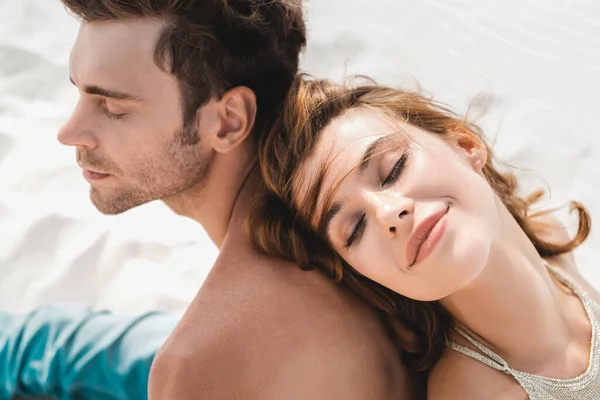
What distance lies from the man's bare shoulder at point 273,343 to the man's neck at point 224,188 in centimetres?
20

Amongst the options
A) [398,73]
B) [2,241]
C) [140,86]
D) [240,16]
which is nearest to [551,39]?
[398,73]

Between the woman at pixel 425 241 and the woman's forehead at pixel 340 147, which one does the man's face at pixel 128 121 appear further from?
the woman's forehead at pixel 340 147

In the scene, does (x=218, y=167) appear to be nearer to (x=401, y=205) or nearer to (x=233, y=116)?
(x=233, y=116)

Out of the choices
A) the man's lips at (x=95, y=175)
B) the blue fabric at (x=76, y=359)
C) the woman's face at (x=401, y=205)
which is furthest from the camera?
the blue fabric at (x=76, y=359)

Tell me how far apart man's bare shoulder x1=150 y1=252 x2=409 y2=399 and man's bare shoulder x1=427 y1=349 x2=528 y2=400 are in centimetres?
10

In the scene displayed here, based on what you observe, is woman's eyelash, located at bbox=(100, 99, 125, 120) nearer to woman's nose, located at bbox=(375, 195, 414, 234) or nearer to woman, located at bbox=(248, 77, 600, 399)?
woman, located at bbox=(248, 77, 600, 399)

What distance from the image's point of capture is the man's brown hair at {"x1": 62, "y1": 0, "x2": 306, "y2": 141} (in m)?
1.48

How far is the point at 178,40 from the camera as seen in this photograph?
1.48 m

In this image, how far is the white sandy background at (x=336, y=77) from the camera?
213 centimetres

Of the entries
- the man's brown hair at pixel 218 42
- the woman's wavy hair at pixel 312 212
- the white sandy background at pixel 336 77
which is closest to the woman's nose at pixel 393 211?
the woman's wavy hair at pixel 312 212

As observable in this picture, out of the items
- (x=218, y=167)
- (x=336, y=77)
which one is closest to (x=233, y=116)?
(x=218, y=167)

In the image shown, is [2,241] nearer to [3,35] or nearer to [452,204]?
[3,35]

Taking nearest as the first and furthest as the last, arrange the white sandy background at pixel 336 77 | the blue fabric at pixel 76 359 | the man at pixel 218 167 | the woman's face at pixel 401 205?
the woman's face at pixel 401 205
the man at pixel 218 167
the blue fabric at pixel 76 359
the white sandy background at pixel 336 77

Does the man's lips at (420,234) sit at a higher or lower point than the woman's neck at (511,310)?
higher
